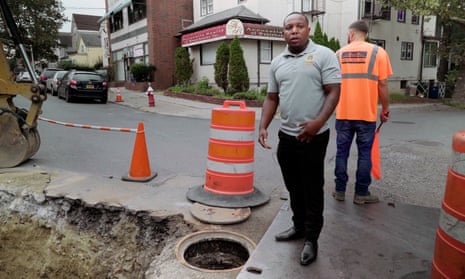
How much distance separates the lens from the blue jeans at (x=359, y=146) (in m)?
3.98

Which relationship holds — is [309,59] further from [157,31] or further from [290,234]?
[157,31]

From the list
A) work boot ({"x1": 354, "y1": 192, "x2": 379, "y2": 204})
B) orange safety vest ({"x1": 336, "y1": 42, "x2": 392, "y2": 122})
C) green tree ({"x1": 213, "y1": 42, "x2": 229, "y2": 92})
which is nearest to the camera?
orange safety vest ({"x1": 336, "y1": 42, "x2": 392, "y2": 122})

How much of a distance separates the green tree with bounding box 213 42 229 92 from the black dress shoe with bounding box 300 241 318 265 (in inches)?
633

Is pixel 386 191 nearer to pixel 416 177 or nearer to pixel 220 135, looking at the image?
pixel 416 177

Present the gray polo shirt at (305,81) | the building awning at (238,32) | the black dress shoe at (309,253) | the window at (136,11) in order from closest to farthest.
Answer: the gray polo shirt at (305,81)
the black dress shoe at (309,253)
the building awning at (238,32)
the window at (136,11)

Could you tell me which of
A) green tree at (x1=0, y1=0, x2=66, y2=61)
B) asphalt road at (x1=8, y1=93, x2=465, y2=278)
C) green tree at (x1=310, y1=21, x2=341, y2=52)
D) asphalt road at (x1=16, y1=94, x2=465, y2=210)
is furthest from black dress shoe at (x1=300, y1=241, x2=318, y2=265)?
green tree at (x1=0, y1=0, x2=66, y2=61)

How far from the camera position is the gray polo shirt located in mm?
2688

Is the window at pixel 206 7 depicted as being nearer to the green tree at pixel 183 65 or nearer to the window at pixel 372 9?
the green tree at pixel 183 65

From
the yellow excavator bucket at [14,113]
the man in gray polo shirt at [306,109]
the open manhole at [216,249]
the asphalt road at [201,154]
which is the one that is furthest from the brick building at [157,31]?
the man in gray polo shirt at [306,109]

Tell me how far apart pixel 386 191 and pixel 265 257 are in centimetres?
282

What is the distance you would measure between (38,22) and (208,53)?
2200 cm

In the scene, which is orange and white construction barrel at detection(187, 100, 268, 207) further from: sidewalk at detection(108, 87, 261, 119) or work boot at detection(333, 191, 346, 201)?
sidewalk at detection(108, 87, 261, 119)

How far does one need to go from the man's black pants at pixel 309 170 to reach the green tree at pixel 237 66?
14903 millimetres

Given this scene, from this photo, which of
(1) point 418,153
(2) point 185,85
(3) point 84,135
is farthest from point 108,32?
(1) point 418,153
